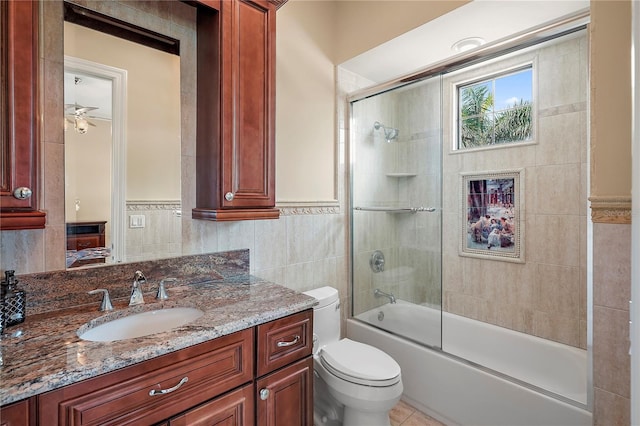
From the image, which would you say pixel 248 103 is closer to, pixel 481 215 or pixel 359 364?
pixel 359 364

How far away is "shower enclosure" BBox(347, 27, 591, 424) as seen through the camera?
2.07 m

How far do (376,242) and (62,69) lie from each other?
6.77 feet

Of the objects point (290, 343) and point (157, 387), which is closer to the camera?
point (157, 387)

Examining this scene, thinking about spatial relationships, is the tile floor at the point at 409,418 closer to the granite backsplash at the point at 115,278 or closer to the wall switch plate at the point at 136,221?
the granite backsplash at the point at 115,278

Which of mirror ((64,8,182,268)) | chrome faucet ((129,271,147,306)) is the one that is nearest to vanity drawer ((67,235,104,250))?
mirror ((64,8,182,268))

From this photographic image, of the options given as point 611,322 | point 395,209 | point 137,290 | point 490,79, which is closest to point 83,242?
point 137,290

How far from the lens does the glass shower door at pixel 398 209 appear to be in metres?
2.23

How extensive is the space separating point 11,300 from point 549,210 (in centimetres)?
285

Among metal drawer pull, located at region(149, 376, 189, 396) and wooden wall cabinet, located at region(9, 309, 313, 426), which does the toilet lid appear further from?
metal drawer pull, located at region(149, 376, 189, 396)

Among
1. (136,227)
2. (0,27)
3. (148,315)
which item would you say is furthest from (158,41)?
(148,315)

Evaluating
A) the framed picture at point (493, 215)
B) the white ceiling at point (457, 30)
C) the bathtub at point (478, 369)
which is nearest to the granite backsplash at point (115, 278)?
the bathtub at point (478, 369)

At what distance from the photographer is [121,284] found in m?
1.40

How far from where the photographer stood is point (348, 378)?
62.1 inches

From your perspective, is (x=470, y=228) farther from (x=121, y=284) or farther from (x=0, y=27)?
(x=0, y=27)
